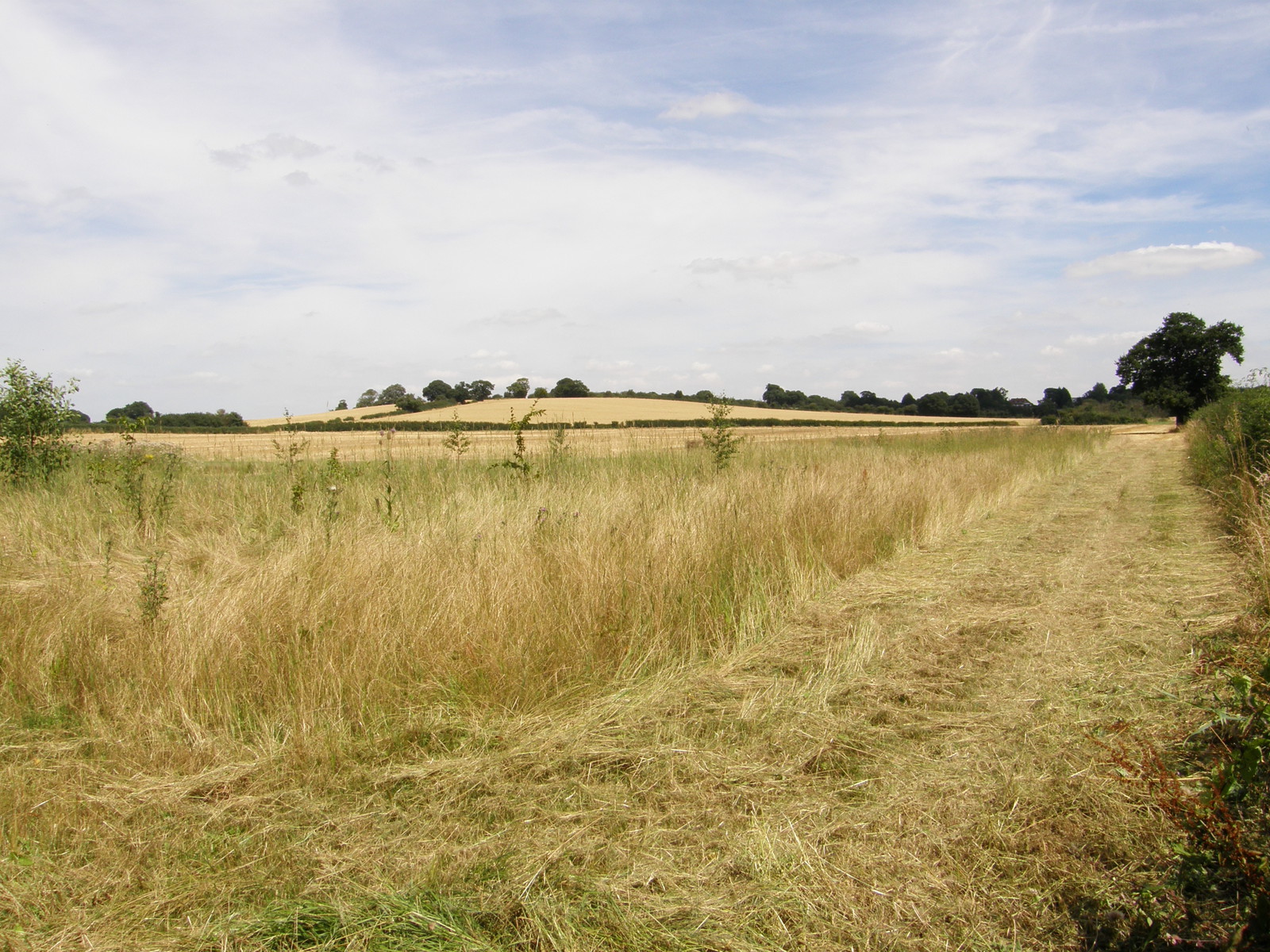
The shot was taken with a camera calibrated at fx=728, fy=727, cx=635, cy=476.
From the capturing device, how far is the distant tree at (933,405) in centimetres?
7712

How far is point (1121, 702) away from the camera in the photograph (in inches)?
149

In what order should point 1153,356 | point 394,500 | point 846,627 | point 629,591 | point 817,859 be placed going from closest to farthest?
point 817,859, point 629,591, point 846,627, point 394,500, point 1153,356

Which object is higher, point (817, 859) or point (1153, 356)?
point (1153, 356)

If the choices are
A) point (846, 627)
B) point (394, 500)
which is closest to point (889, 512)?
point (846, 627)

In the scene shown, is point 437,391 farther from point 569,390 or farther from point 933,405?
point 933,405

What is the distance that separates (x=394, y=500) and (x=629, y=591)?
4.65 metres

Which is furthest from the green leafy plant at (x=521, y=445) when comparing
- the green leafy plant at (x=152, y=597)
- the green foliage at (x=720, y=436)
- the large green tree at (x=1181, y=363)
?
the large green tree at (x=1181, y=363)

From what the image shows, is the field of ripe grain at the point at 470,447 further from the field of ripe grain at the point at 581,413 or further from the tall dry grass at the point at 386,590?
the field of ripe grain at the point at 581,413

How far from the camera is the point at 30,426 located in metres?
10.6

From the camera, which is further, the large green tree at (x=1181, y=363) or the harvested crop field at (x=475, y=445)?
the large green tree at (x=1181, y=363)

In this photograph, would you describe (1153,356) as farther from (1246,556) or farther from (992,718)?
Answer: (992,718)

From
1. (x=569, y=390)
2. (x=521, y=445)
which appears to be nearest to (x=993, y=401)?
(x=569, y=390)

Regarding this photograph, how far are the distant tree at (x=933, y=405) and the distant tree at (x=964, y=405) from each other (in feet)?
1.83

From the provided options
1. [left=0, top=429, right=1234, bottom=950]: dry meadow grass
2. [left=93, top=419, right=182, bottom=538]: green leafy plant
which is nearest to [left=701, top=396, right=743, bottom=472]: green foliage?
[left=0, top=429, right=1234, bottom=950]: dry meadow grass
